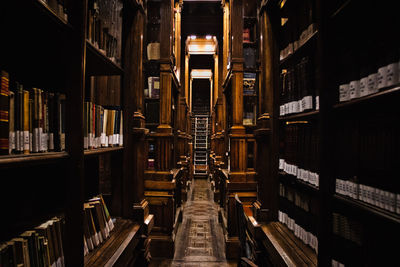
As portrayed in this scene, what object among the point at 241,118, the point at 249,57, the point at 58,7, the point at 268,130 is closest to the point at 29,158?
the point at 58,7

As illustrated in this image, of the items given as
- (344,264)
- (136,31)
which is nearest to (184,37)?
(136,31)

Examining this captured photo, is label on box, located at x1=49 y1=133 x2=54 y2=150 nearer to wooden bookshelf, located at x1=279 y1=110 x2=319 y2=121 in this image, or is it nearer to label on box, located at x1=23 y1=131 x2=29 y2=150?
label on box, located at x1=23 y1=131 x2=29 y2=150

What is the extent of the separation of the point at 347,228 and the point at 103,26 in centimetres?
186

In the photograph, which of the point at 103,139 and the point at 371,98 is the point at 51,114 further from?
the point at 371,98

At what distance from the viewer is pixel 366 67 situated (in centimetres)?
111

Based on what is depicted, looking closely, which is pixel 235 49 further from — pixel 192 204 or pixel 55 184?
pixel 192 204

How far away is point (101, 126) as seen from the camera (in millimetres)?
1626

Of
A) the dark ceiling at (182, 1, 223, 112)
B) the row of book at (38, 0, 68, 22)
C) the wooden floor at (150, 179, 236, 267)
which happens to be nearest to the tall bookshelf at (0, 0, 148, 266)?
the row of book at (38, 0, 68, 22)

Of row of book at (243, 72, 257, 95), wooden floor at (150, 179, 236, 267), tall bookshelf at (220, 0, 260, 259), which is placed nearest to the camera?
wooden floor at (150, 179, 236, 267)

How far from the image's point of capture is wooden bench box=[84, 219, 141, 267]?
1.33 m

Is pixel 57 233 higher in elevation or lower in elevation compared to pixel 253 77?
lower

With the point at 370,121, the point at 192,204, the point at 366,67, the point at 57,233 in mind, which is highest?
the point at 366,67

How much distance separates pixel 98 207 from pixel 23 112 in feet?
2.59

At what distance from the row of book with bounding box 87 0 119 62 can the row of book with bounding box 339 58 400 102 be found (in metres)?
1.41
